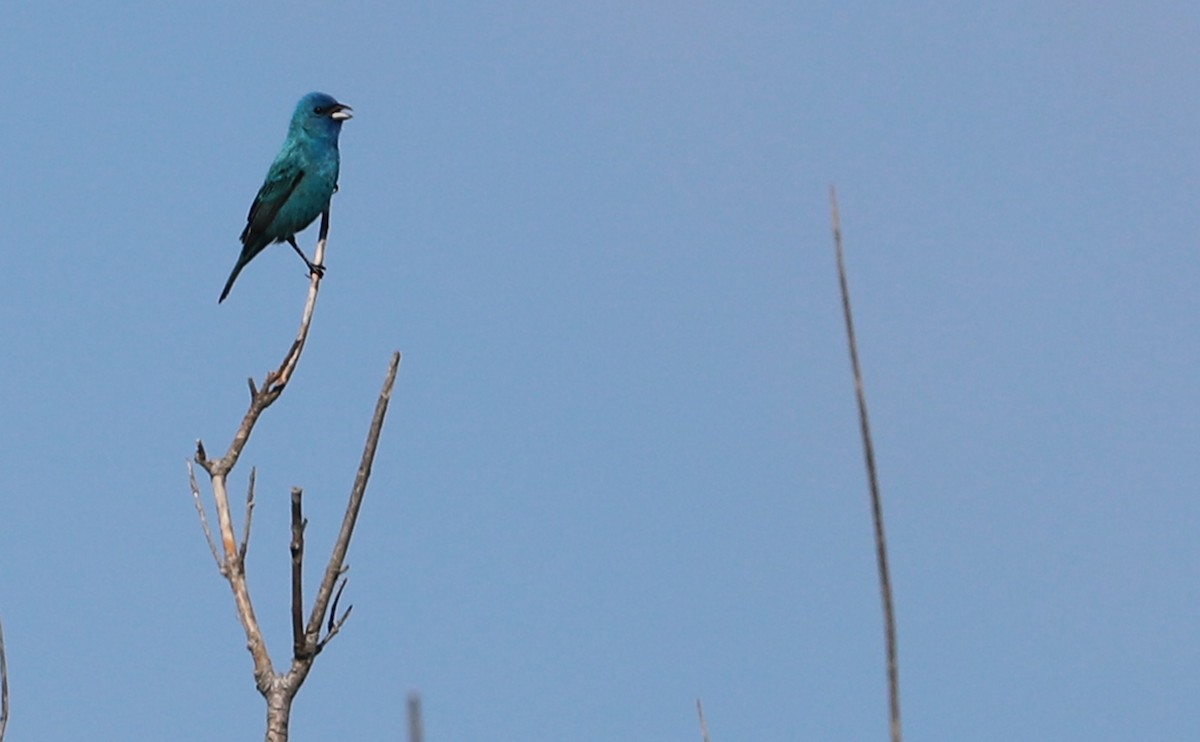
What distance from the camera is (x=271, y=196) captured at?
1480 cm

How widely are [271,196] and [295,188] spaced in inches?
8.7

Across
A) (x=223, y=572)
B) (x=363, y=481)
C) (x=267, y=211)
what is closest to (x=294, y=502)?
(x=363, y=481)

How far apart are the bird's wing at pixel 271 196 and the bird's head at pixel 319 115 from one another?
524 millimetres

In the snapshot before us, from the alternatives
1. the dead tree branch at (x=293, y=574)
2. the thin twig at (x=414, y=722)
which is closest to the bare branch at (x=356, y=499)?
the dead tree branch at (x=293, y=574)

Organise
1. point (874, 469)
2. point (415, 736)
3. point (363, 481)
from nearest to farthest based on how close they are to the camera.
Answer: point (415, 736) → point (874, 469) → point (363, 481)

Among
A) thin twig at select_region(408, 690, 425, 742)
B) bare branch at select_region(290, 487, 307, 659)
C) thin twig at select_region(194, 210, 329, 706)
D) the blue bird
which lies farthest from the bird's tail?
thin twig at select_region(408, 690, 425, 742)

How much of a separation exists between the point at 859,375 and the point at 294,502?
2.48 metres

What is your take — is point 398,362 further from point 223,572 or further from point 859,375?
point 859,375

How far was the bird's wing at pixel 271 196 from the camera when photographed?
14758 millimetres

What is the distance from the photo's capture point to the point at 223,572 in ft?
18.0

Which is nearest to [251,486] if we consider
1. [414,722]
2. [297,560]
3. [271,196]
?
[297,560]

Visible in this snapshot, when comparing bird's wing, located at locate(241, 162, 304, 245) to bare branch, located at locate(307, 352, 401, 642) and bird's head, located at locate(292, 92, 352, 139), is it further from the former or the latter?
bare branch, located at locate(307, 352, 401, 642)

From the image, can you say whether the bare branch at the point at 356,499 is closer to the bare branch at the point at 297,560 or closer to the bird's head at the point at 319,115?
the bare branch at the point at 297,560

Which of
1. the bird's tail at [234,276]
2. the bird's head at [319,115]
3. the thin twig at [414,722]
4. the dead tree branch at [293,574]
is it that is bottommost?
the thin twig at [414,722]
